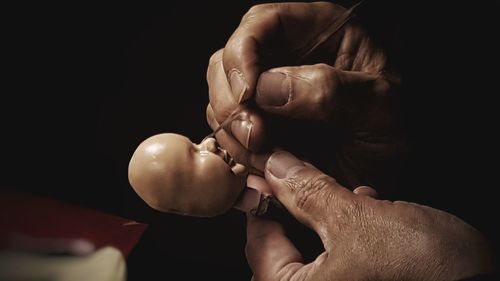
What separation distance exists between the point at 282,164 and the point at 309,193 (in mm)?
174

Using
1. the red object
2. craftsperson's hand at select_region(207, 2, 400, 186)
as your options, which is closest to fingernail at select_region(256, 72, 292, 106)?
craftsperson's hand at select_region(207, 2, 400, 186)

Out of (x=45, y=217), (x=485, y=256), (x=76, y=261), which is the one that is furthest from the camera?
(x=45, y=217)

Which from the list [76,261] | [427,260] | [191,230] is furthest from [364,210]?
[191,230]

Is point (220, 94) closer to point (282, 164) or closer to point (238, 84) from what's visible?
point (238, 84)

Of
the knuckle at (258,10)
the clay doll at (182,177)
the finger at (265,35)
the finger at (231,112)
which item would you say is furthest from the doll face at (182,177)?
the knuckle at (258,10)

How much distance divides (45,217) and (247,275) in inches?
27.4

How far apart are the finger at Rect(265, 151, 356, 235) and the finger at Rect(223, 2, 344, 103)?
0.23 metres

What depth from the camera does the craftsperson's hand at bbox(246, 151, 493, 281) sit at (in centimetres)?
92

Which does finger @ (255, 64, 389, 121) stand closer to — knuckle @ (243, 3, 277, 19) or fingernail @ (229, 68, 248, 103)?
fingernail @ (229, 68, 248, 103)

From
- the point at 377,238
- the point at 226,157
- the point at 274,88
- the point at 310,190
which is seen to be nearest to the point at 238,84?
the point at 274,88

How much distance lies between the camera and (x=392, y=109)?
1.45m

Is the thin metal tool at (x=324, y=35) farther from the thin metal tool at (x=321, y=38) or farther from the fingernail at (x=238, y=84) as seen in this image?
the fingernail at (x=238, y=84)

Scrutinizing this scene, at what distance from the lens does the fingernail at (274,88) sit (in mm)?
1256

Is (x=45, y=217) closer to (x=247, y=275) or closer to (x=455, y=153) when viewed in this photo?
(x=247, y=275)
